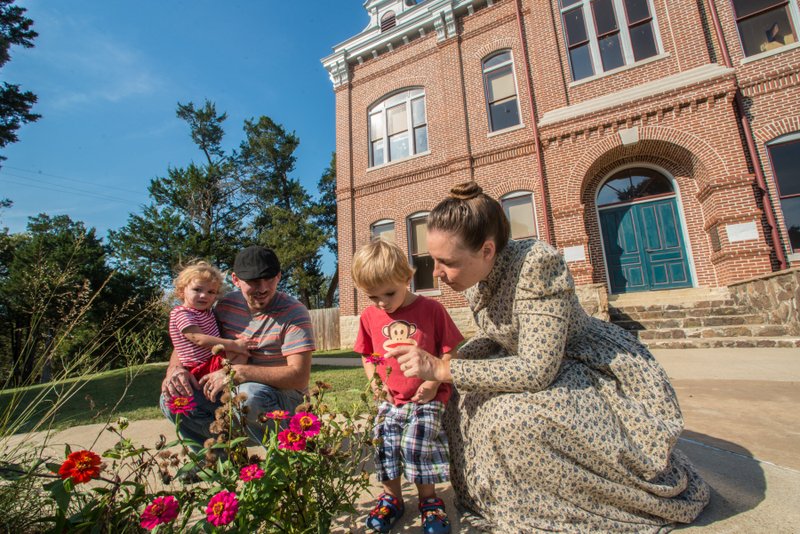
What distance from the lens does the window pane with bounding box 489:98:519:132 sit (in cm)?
1027

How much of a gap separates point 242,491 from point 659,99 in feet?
35.0

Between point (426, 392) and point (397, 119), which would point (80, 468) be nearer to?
point (426, 392)

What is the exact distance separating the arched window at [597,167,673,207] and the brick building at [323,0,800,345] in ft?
0.11

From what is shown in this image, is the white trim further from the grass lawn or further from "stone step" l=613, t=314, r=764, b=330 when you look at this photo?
the grass lawn

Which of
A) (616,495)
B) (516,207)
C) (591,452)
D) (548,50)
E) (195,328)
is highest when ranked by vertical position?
(548,50)

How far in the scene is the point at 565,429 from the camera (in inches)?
54.6

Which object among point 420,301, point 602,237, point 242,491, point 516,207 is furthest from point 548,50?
point 242,491

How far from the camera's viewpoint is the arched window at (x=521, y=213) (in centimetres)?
970

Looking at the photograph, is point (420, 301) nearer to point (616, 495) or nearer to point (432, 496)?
point (432, 496)

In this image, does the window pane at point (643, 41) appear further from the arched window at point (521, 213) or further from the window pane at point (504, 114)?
the arched window at point (521, 213)

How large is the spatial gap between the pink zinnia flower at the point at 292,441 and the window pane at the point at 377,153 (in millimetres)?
11853

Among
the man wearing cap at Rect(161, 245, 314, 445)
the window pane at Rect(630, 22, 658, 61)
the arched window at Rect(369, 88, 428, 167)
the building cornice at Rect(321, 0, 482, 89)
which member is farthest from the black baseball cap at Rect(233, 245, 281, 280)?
the building cornice at Rect(321, 0, 482, 89)

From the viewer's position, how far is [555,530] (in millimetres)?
1416

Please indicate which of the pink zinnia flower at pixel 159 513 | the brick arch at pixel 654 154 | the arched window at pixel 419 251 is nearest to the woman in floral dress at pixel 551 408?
the pink zinnia flower at pixel 159 513
